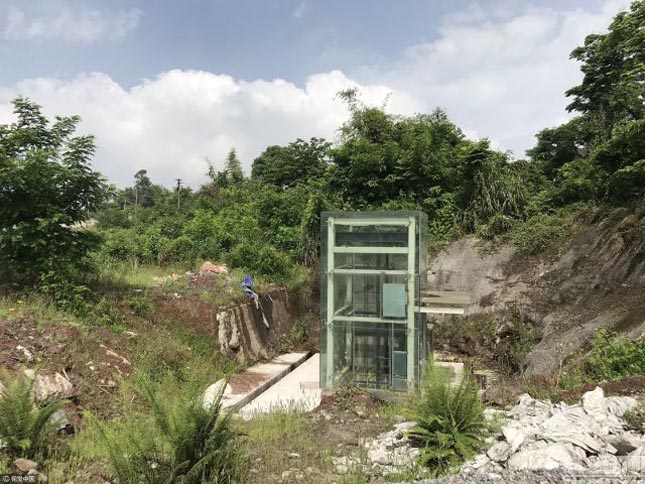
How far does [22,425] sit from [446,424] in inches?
165

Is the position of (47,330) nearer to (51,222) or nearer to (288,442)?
(51,222)

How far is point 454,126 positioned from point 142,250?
14580 millimetres

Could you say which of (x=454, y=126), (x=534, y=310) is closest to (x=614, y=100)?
(x=454, y=126)

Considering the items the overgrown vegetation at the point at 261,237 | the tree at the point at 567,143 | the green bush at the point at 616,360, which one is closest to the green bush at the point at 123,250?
the overgrown vegetation at the point at 261,237

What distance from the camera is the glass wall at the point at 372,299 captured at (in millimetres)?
A: 8945

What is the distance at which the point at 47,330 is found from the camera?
7238mm

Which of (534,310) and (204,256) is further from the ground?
(204,256)

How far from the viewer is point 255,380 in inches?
406

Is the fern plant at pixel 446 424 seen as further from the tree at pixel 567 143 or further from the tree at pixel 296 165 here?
the tree at pixel 296 165

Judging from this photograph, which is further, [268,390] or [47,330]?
[268,390]

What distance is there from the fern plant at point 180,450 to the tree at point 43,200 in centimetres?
486

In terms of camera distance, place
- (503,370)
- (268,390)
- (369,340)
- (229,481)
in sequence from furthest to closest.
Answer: (503,370) < (268,390) < (369,340) < (229,481)

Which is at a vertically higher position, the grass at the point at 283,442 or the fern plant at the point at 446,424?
the fern plant at the point at 446,424

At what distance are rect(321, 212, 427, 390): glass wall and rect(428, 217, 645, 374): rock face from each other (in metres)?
3.06
